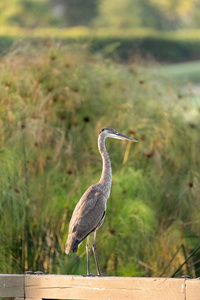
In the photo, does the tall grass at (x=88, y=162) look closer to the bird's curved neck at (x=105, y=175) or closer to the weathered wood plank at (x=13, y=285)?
the bird's curved neck at (x=105, y=175)

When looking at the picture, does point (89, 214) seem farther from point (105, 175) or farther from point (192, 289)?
point (192, 289)

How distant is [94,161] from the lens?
7469mm

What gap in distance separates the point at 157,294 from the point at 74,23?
16504 millimetres

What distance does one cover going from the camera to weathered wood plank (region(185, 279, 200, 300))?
3422 mm

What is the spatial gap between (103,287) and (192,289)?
0.52 meters

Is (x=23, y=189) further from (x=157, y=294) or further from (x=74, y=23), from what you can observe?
(x=74, y=23)

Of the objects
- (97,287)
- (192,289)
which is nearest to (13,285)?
(97,287)

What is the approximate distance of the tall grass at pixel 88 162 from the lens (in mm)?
6652

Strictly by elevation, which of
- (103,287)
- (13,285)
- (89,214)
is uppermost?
(89,214)

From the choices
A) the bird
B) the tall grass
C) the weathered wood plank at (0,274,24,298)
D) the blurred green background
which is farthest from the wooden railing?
the tall grass

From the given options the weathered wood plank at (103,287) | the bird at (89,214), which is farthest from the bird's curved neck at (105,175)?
the weathered wood plank at (103,287)

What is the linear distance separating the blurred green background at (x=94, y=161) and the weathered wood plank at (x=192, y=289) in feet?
7.86

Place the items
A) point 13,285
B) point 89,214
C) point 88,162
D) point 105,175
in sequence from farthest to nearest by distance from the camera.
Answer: point 88,162 → point 105,175 → point 89,214 → point 13,285

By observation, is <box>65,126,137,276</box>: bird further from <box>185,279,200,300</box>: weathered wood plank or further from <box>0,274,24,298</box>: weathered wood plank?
<box>185,279,200,300</box>: weathered wood plank
